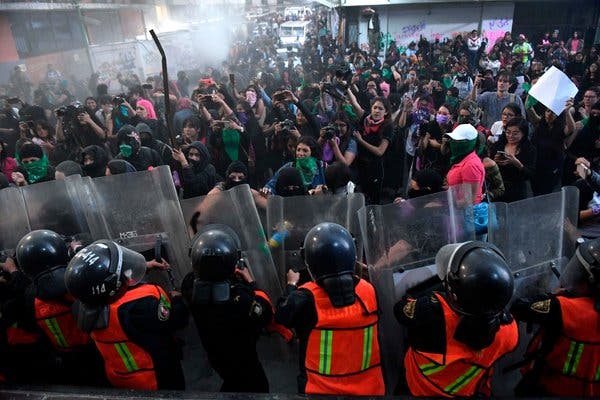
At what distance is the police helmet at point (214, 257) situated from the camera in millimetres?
1997

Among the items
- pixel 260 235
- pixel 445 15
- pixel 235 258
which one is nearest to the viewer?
pixel 235 258

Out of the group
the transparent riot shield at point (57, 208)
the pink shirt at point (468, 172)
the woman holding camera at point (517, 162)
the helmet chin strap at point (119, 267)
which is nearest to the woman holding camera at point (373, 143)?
the woman holding camera at point (517, 162)

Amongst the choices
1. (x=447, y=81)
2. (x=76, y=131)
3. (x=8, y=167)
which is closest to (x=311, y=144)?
(x=76, y=131)

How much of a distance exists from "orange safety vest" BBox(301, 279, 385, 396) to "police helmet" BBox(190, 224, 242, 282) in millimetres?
456

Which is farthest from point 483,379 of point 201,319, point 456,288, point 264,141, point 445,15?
point 445,15

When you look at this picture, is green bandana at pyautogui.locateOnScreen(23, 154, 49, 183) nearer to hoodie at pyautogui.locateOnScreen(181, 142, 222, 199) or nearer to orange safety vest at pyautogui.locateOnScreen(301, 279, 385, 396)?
hoodie at pyautogui.locateOnScreen(181, 142, 222, 199)

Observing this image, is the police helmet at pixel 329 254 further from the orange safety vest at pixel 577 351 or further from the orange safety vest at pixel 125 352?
the orange safety vest at pixel 577 351

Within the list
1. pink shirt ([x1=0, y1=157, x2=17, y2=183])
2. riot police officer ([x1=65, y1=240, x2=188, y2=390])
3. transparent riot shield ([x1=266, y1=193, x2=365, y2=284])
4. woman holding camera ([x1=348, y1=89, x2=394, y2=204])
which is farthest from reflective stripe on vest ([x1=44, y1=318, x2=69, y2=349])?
pink shirt ([x1=0, y1=157, x2=17, y2=183])

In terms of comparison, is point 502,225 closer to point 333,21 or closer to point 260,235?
point 260,235

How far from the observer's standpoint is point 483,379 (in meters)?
1.75

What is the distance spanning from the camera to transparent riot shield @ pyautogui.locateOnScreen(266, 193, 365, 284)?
2.44 meters

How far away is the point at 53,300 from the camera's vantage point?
7.14ft

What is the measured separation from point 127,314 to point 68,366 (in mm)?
797

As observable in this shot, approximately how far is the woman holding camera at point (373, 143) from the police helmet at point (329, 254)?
2.62 metres
